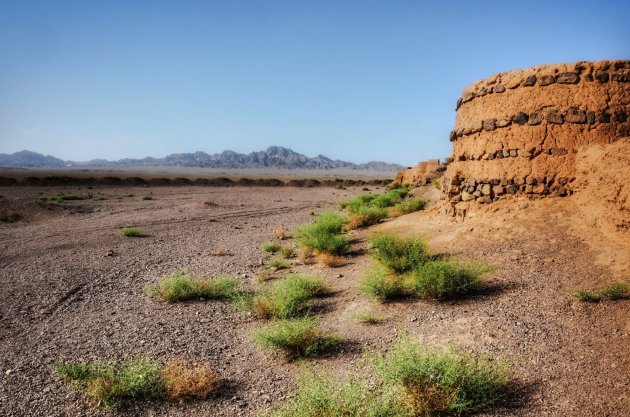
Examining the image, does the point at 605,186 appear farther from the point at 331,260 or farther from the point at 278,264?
the point at 278,264

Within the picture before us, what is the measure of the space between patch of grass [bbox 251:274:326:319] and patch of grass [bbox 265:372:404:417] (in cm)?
243

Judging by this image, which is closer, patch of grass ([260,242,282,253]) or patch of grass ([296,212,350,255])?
patch of grass ([296,212,350,255])

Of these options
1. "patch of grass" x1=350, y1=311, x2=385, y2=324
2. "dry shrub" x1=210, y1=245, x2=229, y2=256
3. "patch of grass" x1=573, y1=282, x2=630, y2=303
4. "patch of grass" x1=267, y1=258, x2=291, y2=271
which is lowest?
"dry shrub" x1=210, y1=245, x2=229, y2=256

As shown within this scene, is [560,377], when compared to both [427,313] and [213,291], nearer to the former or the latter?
[427,313]

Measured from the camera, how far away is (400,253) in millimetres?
8445

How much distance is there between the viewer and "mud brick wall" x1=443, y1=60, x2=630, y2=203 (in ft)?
27.3

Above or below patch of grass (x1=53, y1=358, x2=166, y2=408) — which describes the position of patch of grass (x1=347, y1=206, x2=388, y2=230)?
above

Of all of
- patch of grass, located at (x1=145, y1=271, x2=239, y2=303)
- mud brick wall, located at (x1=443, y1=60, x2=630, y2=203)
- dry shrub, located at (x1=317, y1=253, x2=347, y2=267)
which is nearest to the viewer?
patch of grass, located at (x1=145, y1=271, x2=239, y2=303)

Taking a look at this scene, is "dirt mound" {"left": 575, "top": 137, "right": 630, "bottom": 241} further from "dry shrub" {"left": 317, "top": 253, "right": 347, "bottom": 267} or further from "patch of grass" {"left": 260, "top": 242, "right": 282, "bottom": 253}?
"patch of grass" {"left": 260, "top": 242, "right": 282, "bottom": 253}

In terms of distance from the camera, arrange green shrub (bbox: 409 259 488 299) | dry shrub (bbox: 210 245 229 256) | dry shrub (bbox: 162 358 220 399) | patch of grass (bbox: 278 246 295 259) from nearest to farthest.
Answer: dry shrub (bbox: 162 358 220 399) → green shrub (bbox: 409 259 488 299) → patch of grass (bbox: 278 246 295 259) → dry shrub (bbox: 210 245 229 256)

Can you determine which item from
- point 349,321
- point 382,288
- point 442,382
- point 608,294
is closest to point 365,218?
point 382,288

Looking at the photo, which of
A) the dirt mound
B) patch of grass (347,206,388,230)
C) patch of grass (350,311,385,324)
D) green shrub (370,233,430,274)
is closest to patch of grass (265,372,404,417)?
patch of grass (350,311,385,324)

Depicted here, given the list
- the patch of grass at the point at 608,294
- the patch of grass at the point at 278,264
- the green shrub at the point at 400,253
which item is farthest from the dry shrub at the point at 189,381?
the patch of grass at the point at 278,264

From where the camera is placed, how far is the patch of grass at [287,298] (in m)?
6.74
